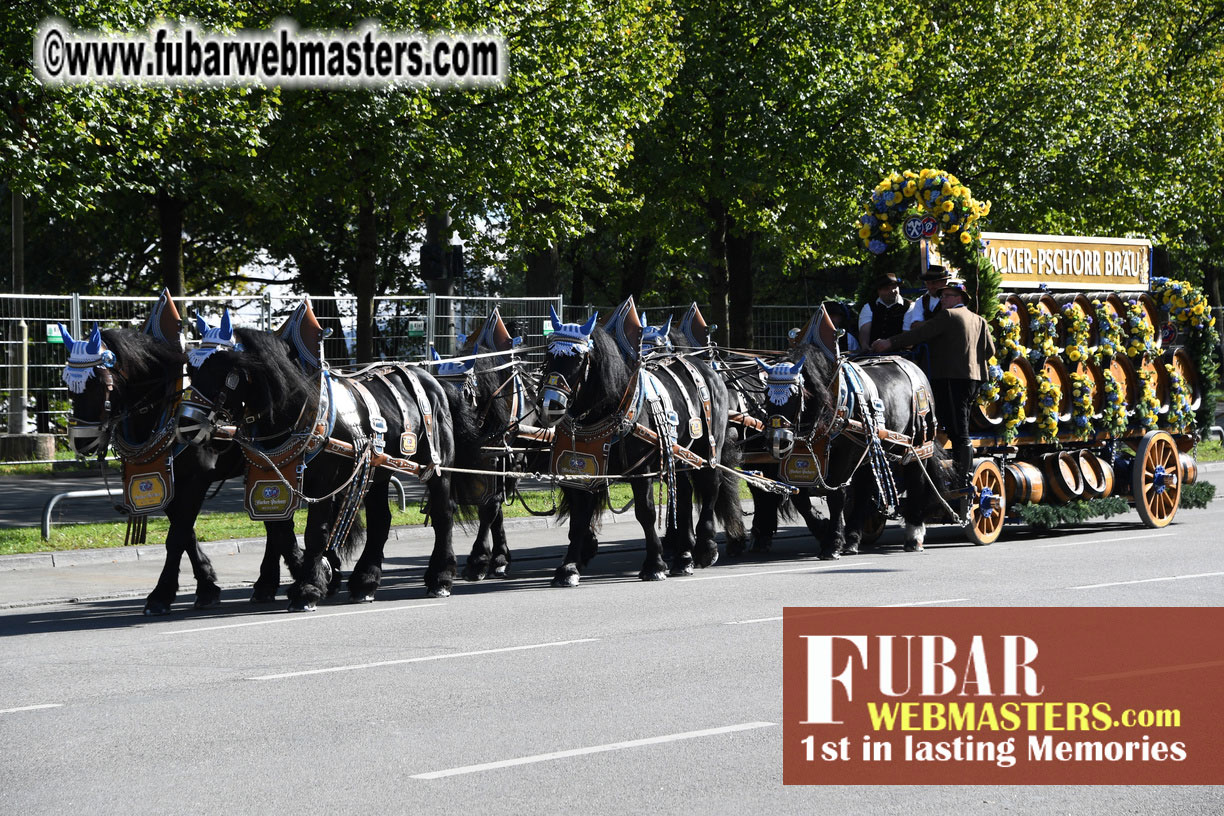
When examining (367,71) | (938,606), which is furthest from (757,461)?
(367,71)

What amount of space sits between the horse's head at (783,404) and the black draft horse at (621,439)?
0.42m

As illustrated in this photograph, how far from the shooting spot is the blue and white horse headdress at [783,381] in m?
12.4

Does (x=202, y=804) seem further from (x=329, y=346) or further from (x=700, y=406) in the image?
(x=329, y=346)

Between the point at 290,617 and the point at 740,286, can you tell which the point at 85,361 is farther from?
the point at 740,286

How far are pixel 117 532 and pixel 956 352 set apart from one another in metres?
8.32

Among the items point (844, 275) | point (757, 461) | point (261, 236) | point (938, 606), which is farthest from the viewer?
point (844, 275)

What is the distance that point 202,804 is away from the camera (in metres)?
5.39

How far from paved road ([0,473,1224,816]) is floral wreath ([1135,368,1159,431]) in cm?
328

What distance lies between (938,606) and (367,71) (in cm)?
1197

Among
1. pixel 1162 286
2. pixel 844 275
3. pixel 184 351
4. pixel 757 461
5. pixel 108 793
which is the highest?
pixel 844 275

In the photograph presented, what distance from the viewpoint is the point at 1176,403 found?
635 inches

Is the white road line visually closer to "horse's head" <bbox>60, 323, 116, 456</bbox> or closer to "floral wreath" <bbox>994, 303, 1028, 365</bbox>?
"horse's head" <bbox>60, 323, 116, 456</bbox>

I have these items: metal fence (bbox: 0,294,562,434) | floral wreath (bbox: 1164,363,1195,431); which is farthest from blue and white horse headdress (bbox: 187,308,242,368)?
floral wreath (bbox: 1164,363,1195,431)

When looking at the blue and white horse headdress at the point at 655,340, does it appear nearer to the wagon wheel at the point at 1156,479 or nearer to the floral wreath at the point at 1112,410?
the floral wreath at the point at 1112,410
